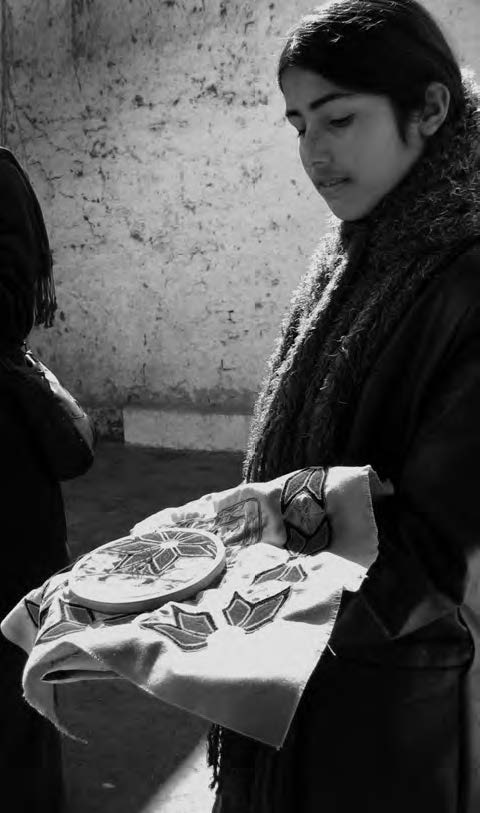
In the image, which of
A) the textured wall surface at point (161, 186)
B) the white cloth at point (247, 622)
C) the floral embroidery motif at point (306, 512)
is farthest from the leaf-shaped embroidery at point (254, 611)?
the textured wall surface at point (161, 186)

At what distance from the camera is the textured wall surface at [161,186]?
5281mm

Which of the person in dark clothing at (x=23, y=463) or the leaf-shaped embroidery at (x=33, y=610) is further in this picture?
the person in dark clothing at (x=23, y=463)

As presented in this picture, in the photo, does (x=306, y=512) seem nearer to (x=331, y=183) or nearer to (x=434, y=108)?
(x=331, y=183)

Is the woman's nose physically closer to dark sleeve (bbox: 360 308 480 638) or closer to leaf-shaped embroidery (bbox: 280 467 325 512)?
dark sleeve (bbox: 360 308 480 638)

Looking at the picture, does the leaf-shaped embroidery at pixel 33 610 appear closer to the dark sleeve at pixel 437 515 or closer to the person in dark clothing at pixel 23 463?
the dark sleeve at pixel 437 515

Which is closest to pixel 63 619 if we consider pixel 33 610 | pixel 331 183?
pixel 33 610

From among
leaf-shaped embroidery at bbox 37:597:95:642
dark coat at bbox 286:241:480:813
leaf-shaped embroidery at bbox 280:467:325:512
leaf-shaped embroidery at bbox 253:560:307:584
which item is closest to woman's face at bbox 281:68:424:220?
dark coat at bbox 286:241:480:813

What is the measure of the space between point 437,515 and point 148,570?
0.40 metres

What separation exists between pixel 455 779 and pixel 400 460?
1.64 ft

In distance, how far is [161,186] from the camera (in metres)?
5.63

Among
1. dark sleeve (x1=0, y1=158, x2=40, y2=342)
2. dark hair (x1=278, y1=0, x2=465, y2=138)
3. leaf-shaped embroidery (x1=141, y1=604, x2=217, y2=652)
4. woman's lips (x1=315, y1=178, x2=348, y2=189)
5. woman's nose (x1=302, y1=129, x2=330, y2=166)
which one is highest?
dark hair (x1=278, y1=0, x2=465, y2=138)

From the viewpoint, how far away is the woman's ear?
1.15 meters

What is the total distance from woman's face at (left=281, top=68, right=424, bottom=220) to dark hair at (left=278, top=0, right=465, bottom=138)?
15 mm

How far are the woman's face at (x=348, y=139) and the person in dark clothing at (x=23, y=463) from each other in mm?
770
